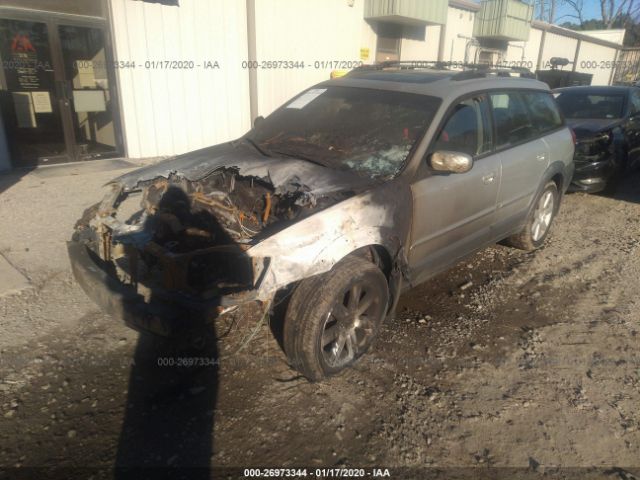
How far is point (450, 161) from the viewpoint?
3.01m

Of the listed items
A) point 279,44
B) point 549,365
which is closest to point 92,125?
point 279,44

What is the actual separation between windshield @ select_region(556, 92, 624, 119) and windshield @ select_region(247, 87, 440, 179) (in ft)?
17.4

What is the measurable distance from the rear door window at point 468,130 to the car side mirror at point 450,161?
8.2 inches

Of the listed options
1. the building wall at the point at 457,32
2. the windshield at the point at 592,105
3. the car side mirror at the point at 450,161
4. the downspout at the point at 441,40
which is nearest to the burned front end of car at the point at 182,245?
the car side mirror at the point at 450,161

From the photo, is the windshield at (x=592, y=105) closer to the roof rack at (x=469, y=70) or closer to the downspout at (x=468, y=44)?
the roof rack at (x=469, y=70)

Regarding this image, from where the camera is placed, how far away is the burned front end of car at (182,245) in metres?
2.40

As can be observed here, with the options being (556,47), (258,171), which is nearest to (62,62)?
(258,171)

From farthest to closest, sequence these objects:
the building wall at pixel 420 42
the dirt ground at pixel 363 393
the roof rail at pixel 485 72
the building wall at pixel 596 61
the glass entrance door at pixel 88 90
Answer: the building wall at pixel 596 61
the building wall at pixel 420 42
the glass entrance door at pixel 88 90
the roof rail at pixel 485 72
the dirt ground at pixel 363 393

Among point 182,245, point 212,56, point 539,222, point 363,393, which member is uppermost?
point 212,56

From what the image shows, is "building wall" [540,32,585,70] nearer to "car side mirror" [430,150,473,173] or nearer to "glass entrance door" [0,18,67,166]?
"glass entrance door" [0,18,67,166]

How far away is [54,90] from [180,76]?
227cm

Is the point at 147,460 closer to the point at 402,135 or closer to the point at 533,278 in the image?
the point at 402,135

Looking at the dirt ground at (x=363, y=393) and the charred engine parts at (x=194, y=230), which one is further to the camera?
the charred engine parts at (x=194, y=230)

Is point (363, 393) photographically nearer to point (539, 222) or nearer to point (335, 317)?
point (335, 317)
